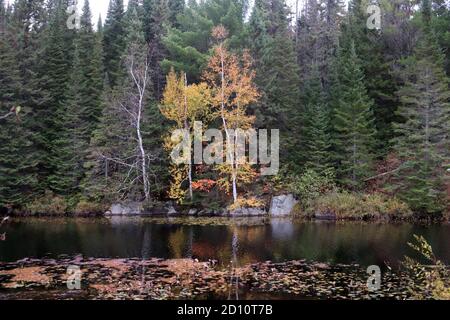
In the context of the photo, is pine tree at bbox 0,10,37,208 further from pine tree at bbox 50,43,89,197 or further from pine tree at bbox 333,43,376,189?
pine tree at bbox 333,43,376,189

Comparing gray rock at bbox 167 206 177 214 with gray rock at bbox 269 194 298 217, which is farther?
gray rock at bbox 167 206 177 214

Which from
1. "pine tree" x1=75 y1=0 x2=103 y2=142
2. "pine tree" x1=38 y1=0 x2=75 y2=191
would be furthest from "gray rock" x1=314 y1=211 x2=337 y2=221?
"pine tree" x1=38 y1=0 x2=75 y2=191

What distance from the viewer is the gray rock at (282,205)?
2944cm

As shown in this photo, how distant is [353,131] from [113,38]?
83.7ft

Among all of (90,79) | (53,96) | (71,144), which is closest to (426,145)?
(71,144)

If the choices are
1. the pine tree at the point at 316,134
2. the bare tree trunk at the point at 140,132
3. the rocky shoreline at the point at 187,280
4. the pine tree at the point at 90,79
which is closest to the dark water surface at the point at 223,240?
the rocky shoreline at the point at 187,280

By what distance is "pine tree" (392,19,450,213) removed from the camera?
26469 mm

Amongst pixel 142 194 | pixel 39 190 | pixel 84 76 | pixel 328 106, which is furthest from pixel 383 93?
pixel 39 190

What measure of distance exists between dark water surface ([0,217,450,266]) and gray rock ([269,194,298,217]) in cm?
240

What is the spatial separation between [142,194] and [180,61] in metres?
10.3

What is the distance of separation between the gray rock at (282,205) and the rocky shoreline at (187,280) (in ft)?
45.4

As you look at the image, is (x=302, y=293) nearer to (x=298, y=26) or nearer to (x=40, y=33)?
(x=40, y=33)

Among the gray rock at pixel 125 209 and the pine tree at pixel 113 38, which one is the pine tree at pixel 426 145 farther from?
the pine tree at pixel 113 38

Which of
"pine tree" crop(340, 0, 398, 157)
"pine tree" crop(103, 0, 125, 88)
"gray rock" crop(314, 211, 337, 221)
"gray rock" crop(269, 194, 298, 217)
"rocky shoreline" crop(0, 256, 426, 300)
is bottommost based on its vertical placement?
"rocky shoreline" crop(0, 256, 426, 300)
